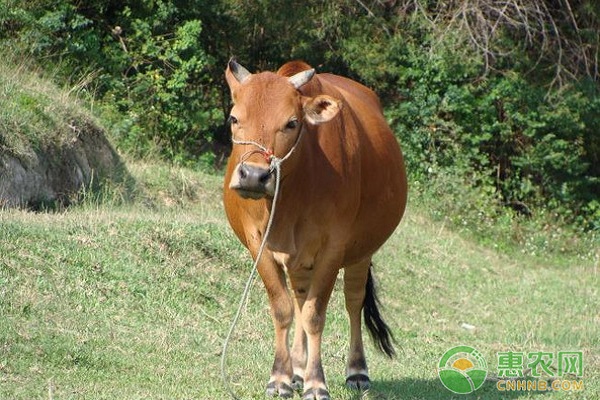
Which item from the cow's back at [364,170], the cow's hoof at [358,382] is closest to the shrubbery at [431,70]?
the cow's back at [364,170]

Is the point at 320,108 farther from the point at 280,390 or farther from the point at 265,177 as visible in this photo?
the point at 280,390

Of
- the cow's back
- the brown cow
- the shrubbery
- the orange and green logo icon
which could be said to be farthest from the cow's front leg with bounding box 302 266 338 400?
the shrubbery

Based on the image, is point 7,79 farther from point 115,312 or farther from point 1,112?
point 115,312

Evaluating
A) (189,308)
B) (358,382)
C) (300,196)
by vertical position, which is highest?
(300,196)

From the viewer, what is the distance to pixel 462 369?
9250 millimetres

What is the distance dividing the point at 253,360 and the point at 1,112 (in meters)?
4.73

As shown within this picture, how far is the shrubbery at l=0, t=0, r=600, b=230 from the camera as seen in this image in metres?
18.1

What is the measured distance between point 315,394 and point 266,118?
67.0 inches

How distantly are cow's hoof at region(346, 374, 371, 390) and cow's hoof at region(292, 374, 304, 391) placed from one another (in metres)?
0.62

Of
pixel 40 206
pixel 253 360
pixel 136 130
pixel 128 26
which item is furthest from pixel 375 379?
pixel 128 26

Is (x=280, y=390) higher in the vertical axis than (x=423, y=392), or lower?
higher

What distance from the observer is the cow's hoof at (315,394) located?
23.5ft

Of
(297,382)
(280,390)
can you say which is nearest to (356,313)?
(297,382)

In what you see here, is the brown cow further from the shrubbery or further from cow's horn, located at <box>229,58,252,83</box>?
the shrubbery
